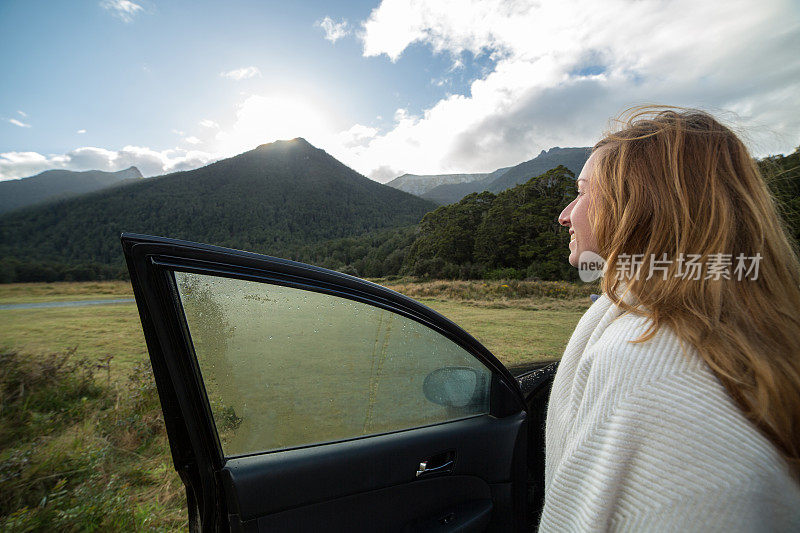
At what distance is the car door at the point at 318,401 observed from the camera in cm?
100

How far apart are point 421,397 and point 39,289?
6603 mm

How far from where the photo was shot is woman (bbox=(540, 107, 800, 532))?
608 millimetres

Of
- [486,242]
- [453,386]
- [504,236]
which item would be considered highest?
[453,386]

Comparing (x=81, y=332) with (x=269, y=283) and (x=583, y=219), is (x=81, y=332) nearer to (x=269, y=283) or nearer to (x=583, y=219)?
(x=269, y=283)

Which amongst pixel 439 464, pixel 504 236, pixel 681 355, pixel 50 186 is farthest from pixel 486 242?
pixel 50 186

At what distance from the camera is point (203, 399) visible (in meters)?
1.03

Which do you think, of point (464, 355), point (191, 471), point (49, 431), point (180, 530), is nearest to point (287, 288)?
point (191, 471)

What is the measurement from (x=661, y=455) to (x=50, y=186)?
52075mm

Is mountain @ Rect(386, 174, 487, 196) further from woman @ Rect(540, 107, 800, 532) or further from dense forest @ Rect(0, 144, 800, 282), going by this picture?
woman @ Rect(540, 107, 800, 532)

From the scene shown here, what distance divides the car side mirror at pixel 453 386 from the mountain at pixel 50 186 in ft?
96.1

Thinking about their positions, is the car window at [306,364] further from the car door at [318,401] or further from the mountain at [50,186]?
the mountain at [50,186]

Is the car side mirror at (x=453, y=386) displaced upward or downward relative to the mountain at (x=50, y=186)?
downward

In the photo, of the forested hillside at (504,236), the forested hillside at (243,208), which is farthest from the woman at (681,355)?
the forested hillside at (243,208)

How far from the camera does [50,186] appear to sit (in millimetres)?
36531
